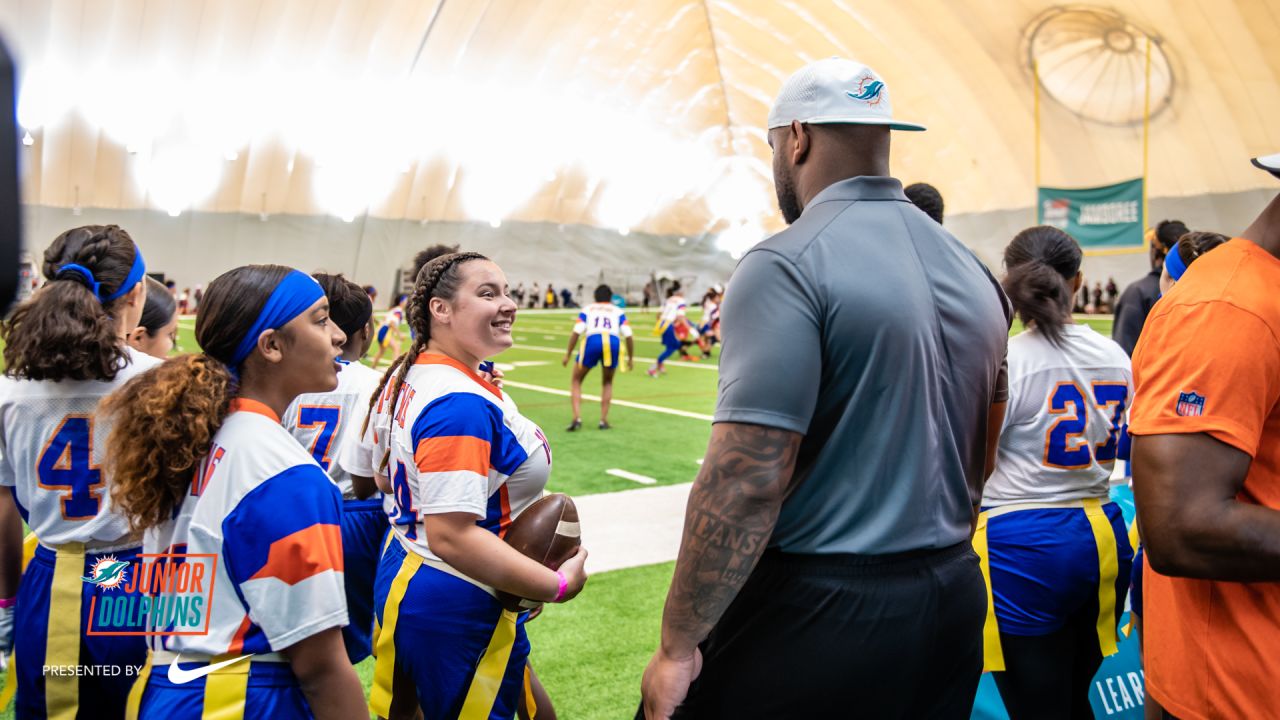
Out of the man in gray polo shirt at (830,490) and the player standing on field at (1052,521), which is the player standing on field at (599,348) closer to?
the player standing on field at (1052,521)

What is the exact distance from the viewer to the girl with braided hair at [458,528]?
274 cm

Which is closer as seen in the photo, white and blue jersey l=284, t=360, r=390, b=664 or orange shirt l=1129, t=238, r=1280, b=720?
orange shirt l=1129, t=238, r=1280, b=720

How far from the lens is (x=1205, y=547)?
1.81 m

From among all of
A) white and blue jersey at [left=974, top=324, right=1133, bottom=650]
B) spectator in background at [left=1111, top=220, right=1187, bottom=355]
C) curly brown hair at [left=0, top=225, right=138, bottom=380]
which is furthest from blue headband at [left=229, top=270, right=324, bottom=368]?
spectator in background at [left=1111, top=220, right=1187, bottom=355]

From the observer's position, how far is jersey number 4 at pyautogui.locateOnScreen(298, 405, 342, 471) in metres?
3.93

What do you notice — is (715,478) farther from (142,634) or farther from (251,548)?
(142,634)

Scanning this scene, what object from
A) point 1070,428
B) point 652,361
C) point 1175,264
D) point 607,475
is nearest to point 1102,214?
point 652,361

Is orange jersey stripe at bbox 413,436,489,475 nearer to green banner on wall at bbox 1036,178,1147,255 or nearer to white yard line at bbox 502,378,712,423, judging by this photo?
white yard line at bbox 502,378,712,423

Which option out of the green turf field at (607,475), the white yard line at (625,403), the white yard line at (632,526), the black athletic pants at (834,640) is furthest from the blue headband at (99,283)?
the white yard line at (625,403)

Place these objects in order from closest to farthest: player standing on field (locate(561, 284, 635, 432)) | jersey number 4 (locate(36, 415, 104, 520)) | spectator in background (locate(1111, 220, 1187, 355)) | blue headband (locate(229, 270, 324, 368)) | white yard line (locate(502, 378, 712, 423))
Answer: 1. blue headband (locate(229, 270, 324, 368))
2. jersey number 4 (locate(36, 415, 104, 520))
3. spectator in background (locate(1111, 220, 1187, 355))
4. player standing on field (locate(561, 284, 635, 432))
5. white yard line (locate(502, 378, 712, 423))

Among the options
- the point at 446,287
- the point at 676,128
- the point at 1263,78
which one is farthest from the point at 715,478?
the point at 676,128

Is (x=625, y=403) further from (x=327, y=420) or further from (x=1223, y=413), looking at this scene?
(x=1223, y=413)

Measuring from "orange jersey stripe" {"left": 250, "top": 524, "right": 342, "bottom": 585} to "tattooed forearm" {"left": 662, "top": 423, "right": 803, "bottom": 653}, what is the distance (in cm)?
78

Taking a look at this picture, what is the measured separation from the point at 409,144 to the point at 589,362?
30.4m
